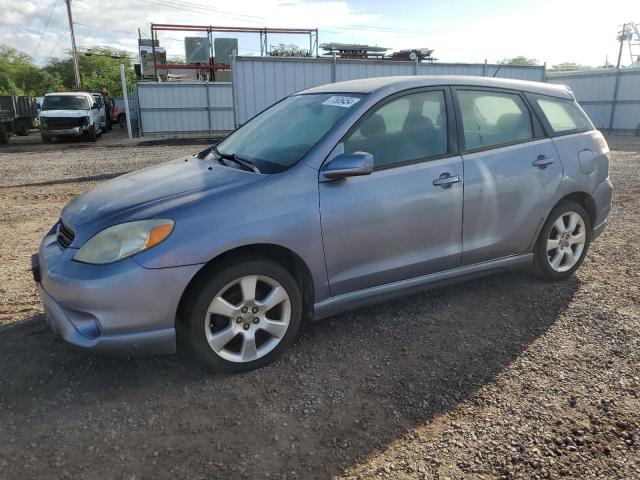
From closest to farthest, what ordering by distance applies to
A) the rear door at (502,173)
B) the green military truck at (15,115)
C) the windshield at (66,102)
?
the rear door at (502,173), the green military truck at (15,115), the windshield at (66,102)

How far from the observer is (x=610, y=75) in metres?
22.3

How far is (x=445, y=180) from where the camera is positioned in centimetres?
361

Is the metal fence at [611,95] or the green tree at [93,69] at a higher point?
the green tree at [93,69]

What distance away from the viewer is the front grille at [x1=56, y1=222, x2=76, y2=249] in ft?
9.93

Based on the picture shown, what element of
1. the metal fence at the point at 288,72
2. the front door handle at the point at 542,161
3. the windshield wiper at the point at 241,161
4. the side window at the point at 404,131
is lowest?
the front door handle at the point at 542,161

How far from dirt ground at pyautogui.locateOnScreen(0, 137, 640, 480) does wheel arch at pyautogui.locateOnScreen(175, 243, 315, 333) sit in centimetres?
38

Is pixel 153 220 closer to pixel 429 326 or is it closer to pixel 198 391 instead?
pixel 198 391

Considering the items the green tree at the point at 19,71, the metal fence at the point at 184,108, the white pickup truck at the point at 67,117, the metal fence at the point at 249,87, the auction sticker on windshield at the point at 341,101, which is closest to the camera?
the auction sticker on windshield at the point at 341,101

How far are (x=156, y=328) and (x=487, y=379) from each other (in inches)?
76.1

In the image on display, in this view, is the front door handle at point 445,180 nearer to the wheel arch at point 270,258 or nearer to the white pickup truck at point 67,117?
the wheel arch at point 270,258

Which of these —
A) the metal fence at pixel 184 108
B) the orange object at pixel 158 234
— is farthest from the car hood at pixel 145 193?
Result: the metal fence at pixel 184 108

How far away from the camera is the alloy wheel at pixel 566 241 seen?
4344 millimetres

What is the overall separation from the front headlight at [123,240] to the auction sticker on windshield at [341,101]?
1.49 m

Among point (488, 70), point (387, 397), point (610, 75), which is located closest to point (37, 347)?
point (387, 397)
